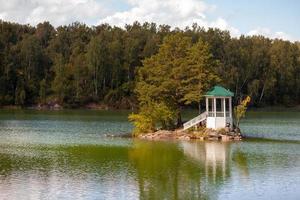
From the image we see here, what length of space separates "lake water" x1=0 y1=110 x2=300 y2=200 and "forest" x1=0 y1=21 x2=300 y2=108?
68.5 m

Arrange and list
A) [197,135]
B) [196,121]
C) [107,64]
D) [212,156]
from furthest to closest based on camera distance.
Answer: [107,64], [196,121], [197,135], [212,156]

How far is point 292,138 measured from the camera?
6191cm

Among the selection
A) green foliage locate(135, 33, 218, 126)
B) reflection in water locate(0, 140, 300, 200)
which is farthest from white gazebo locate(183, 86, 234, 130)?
reflection in water locate(0, 140, 300, 200)

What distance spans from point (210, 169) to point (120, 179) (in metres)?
7.30

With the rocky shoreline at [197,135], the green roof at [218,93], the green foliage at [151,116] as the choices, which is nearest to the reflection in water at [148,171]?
the rocky shoreline at [197,135]

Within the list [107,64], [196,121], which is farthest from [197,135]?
[107,64]

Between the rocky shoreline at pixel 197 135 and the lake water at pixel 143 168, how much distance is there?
2061 mm

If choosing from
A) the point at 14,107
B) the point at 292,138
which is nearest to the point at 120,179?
the point at 292,138

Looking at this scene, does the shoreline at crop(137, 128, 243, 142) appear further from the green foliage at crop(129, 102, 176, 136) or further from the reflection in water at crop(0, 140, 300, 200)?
the reflection in water at crop(0, 140, 300, 200)

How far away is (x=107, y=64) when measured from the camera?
134 m

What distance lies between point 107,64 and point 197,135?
256 feet

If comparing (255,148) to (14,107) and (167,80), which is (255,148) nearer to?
(167,80)

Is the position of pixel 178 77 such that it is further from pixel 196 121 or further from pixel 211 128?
pixel 211 128

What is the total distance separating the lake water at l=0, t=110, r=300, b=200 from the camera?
30500 millimetres
